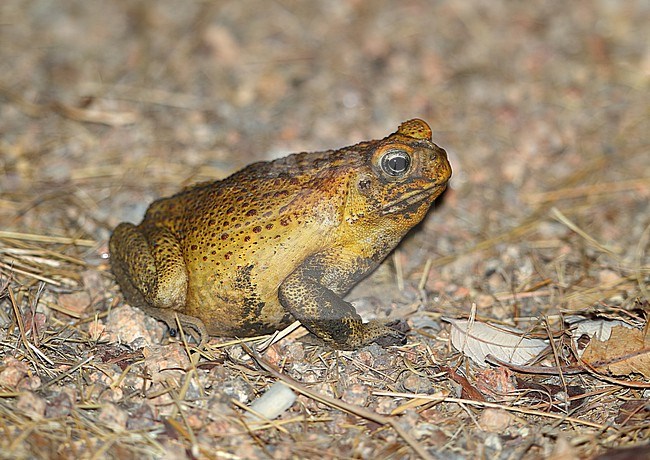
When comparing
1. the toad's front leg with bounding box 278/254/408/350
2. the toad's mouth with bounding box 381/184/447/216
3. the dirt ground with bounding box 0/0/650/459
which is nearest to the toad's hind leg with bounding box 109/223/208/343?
the dirt ground with bounding box 0/0/650/459

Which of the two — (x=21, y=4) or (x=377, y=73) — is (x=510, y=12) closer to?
(x=377, y=73)

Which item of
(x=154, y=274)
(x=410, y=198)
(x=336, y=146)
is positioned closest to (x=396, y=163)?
(x=410, y=198)

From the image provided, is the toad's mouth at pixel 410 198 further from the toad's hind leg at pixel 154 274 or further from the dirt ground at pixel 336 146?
the toad's hind leg at pixel 154 274

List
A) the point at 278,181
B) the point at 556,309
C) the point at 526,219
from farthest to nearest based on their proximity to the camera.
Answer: the point at 526,219, the point at 556,309, the point at 278,181

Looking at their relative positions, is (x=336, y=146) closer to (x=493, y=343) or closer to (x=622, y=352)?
(x=493, y=343)

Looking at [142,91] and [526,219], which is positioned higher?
[142,91]

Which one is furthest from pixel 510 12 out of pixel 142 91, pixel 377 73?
pixel 142 91
